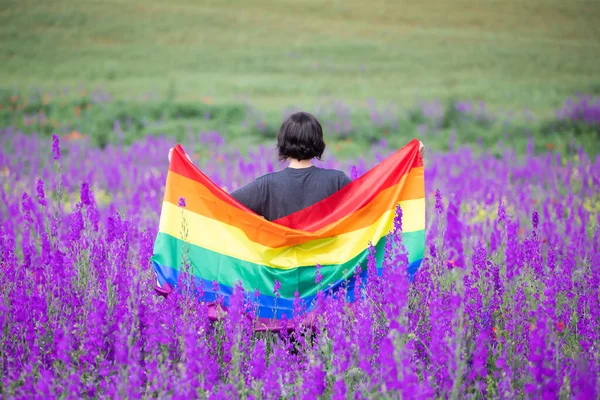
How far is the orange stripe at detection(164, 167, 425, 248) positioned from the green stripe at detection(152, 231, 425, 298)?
0.55 feet

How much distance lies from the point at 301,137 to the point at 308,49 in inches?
711

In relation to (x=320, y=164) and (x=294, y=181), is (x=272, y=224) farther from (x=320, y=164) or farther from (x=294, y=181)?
(x=320, y=164)

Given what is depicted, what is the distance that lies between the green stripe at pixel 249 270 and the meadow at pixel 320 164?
144 millimetres

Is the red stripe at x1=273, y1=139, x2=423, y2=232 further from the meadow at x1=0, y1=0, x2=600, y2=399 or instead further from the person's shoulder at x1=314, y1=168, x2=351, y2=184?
the meadow at x1=0, y1=0, x2=600, y2=399

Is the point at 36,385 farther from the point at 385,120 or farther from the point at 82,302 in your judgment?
the point at 385,120

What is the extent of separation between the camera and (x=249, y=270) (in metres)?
3.62

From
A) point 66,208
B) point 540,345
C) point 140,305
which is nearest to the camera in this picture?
point 540,345

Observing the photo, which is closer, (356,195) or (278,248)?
(278,248)

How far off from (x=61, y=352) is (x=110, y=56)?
17653mm

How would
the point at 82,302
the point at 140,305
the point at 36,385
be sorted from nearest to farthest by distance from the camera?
the point at 36,385 < the point at 140,305 < the point at 82,302

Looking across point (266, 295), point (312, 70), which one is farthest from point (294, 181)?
point (312, 70)

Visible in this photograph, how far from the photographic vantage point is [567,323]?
320 centimetres

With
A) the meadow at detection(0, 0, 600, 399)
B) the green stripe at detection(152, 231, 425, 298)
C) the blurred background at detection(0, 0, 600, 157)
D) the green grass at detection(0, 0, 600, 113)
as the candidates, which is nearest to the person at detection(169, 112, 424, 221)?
the green stripe at detection(152, 231, 425, 298)

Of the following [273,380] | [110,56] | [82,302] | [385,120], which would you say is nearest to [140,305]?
[82,302]
